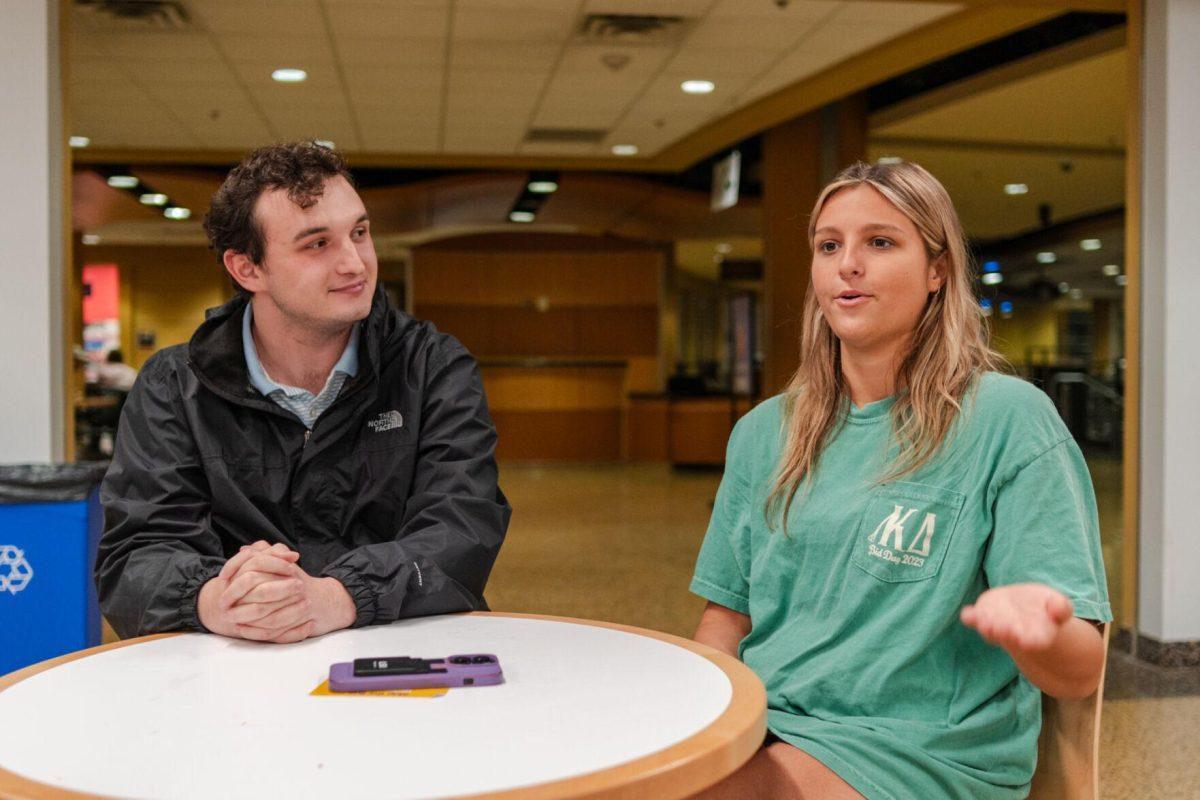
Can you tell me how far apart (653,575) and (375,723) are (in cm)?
514

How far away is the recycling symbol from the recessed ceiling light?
489cm

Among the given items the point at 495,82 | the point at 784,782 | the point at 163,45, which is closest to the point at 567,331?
the point at 495,82

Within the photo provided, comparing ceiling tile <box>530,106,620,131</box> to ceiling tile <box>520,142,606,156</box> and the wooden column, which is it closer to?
ceiling tile <box>520,142,606,156</box>

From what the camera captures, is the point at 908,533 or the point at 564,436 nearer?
the point at 908,533

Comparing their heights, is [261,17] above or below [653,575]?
above

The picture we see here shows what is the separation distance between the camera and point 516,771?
102cm

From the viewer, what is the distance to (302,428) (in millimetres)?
1872

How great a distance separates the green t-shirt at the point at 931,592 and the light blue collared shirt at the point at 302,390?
81 centimetres

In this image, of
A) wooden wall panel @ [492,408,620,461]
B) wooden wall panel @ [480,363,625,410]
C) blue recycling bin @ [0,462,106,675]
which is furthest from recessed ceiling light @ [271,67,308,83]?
wooden wall panel @ [492,408,620,461]

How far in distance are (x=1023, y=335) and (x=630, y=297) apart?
772 inches

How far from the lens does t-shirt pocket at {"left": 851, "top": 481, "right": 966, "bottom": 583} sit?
151 cm

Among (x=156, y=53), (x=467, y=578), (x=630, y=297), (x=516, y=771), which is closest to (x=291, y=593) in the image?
(x=467, y=578)

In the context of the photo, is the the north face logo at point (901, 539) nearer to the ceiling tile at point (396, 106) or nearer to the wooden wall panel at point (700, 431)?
the ceiling tile at point (396, 106)

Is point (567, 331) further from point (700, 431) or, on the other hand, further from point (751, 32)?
point (751, 32)
